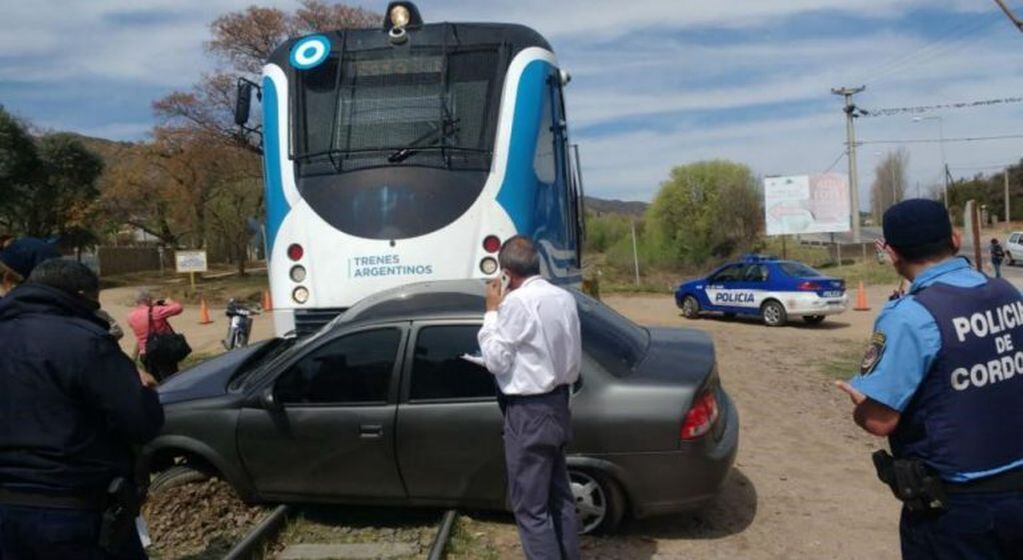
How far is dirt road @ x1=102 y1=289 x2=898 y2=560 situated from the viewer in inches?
193

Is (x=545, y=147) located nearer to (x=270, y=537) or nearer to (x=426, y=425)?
(x=426, y=425)

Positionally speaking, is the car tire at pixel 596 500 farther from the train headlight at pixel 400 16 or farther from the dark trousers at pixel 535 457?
the train headlight at pixel 400 16

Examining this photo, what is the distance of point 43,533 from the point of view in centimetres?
290

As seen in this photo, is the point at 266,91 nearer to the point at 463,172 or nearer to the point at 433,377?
the point at 463,172

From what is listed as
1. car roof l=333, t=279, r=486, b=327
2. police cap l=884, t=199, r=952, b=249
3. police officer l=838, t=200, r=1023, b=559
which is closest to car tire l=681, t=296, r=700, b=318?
car roof l=333, t=279, r=486, b=327

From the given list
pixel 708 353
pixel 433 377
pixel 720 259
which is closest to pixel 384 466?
pixel 433 377

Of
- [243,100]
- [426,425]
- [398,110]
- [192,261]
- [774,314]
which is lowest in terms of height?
[774,314]

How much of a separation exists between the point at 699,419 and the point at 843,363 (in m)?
8.65

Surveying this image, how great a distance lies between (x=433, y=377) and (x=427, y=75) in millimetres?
3181

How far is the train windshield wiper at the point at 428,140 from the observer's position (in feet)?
22.8

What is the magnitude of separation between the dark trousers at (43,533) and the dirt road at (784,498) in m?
2.45

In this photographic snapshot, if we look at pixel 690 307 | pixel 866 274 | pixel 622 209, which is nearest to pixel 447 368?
pixel 690 307

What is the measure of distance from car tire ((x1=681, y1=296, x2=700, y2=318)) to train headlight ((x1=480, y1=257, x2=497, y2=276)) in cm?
1459

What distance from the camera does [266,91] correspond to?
288 inches
